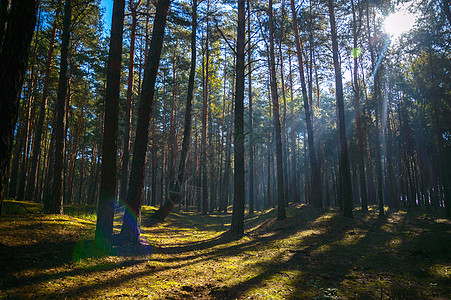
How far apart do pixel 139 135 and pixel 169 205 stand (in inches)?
294

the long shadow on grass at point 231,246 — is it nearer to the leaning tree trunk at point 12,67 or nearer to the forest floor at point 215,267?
the forest floor at point 215,267

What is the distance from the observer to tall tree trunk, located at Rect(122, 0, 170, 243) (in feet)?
24.8

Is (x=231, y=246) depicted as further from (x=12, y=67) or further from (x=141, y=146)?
(x=12, y=67)

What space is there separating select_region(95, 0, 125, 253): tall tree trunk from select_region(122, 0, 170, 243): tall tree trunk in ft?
2.55

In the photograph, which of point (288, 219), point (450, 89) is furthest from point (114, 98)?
point (450, 89)

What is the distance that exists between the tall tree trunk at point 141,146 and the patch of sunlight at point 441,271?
7.92 m

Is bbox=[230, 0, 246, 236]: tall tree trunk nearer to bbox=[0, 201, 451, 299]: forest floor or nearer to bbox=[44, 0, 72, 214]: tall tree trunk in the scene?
bbox=[0, 201, 451, 299]: forest floor

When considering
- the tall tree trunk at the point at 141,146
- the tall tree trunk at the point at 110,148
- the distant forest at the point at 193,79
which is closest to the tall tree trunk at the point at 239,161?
the distant forest at the point at 193,79

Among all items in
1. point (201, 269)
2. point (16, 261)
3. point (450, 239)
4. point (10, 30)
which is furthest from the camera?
point (450, 239)

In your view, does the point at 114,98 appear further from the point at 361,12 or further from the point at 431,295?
the point at 361,12

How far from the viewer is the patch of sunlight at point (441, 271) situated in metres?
5.24

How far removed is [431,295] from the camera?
14.2 feet

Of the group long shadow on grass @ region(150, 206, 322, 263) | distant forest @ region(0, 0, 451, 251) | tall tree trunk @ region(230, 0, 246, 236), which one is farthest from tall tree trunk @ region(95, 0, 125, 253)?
tall tree trunk @ region(230, 0, 246, 236)

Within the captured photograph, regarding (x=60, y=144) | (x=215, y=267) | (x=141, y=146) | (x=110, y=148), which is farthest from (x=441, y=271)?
(x=60, y=144)
